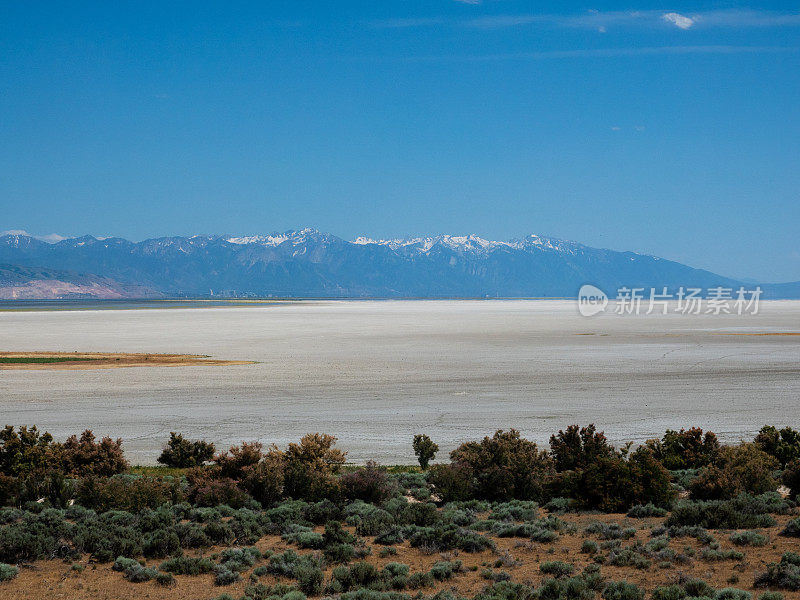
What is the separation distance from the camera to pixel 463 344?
48.0 meters

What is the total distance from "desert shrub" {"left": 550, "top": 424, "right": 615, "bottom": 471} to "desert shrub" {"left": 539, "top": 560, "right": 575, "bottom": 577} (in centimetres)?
500

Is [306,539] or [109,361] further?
[109,361]

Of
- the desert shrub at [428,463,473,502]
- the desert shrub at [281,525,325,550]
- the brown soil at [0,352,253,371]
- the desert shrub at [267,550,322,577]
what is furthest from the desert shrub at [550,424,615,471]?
the brown soil at [0,352,253,371]

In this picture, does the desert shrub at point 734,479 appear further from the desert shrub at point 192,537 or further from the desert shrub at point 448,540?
the desert shrub at point 192,537

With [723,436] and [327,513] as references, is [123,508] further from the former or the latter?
[723,436]

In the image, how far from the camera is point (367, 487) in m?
12.4

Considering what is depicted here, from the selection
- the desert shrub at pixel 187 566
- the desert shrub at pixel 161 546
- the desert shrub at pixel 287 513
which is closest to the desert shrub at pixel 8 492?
the desert shrub at pixel 161 546

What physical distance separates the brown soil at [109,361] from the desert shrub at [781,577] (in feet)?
102

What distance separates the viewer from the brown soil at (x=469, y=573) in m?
8.43

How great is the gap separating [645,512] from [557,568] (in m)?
3.24

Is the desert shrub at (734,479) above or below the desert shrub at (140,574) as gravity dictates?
above

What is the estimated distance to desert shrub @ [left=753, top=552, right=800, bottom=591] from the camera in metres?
8.14

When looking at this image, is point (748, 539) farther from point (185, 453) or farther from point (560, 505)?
point (185, 453)

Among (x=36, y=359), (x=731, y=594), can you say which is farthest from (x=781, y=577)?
(x=36, y=359)
